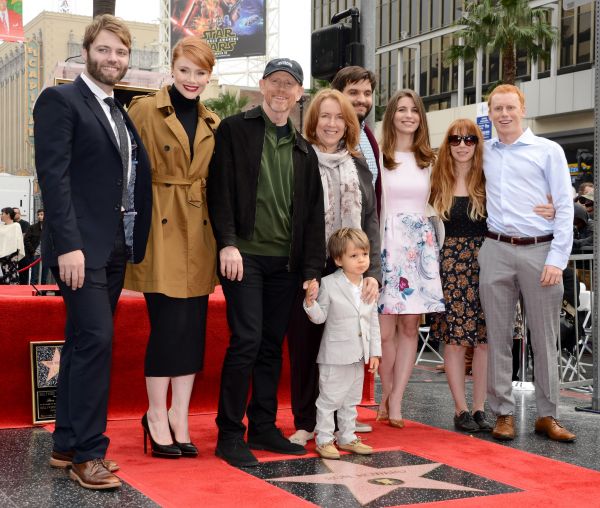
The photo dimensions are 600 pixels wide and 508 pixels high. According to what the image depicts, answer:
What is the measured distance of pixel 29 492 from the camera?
3.94 meters

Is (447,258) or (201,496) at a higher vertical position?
(447,258)

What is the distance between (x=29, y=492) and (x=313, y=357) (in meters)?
1.78

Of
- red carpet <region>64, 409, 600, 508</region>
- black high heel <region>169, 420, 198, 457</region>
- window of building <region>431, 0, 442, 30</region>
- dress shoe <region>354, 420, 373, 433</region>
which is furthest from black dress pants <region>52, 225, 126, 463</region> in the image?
window of building <region>431, 0, 442, 30</region>

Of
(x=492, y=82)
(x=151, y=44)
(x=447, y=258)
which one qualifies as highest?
(x=151, y=44)

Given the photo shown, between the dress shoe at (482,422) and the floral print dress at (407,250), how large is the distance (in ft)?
2.58

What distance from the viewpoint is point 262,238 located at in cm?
469

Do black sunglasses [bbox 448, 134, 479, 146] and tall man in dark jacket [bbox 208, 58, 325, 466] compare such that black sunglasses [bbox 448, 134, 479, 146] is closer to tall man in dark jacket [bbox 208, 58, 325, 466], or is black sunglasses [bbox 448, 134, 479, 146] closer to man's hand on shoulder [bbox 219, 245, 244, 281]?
tall man in dark jacket [bbox 208, 58, 325, 466]

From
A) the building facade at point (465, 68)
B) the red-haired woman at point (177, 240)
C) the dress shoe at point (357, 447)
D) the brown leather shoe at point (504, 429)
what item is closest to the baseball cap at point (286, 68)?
the red-haired woman at point (177, 240)

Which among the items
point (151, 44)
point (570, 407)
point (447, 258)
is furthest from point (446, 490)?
point (151, 44)

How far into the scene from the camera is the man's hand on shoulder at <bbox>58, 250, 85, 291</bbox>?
3965 millimetres

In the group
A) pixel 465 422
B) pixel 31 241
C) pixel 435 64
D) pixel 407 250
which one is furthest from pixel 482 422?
pixel 435 64

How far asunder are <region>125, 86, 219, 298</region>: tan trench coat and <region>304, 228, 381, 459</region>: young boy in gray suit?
710mm

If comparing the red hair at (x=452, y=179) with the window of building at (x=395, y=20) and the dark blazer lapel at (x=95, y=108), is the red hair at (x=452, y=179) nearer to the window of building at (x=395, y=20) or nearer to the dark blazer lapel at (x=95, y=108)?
the dark blazer lapel at (x=95, y=108)

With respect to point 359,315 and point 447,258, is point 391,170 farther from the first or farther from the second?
point 359,315
